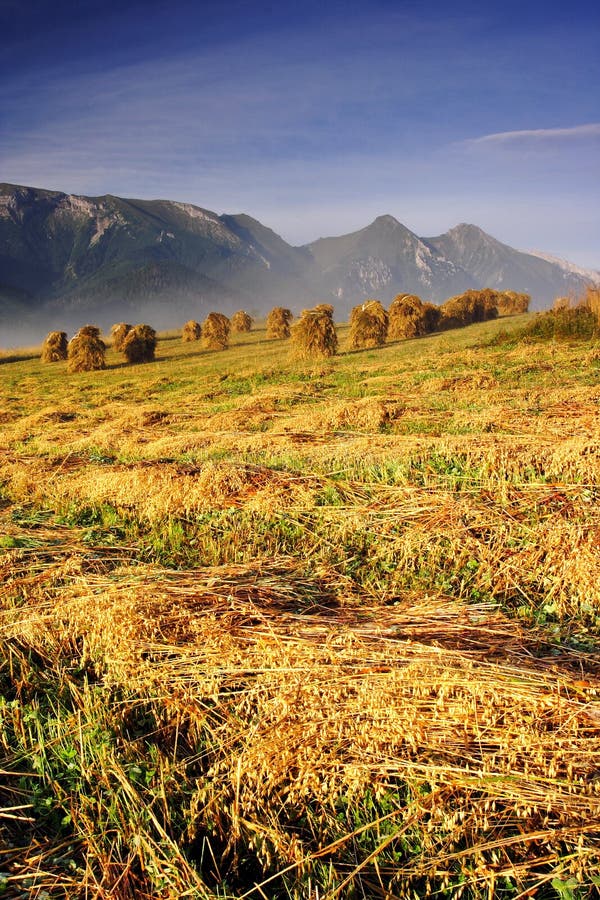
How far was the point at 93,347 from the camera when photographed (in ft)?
102

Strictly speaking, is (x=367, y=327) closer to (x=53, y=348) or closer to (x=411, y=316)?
(x=411, y=316)

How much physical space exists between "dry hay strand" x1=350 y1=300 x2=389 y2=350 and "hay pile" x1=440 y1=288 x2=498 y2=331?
35.7 feet

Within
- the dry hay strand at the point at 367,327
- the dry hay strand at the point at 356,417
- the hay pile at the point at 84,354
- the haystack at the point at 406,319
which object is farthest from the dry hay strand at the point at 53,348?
the dry hay strand at the point at 356,417

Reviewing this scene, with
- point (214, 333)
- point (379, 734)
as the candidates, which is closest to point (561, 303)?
point (214, 333)

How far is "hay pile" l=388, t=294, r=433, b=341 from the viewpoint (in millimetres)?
36688

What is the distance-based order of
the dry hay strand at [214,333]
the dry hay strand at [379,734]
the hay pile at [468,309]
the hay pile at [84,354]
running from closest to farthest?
the dry hay strand at [379,734] → the hay pile at [84,354] → the dry hay strand at [214,333] → the hay pile at [468,309]

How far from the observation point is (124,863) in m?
1.91

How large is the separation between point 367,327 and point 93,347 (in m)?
16.5

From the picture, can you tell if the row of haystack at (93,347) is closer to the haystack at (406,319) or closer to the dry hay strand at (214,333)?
the dry hay strand at (214,333)

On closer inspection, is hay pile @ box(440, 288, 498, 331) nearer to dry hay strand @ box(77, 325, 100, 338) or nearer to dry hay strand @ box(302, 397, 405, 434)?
dry hay strand @ box(77, 325, 100, 338)

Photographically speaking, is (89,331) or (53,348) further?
(53,348)

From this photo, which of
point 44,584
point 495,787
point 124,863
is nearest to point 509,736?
point 495,787

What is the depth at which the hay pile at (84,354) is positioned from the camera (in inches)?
1207

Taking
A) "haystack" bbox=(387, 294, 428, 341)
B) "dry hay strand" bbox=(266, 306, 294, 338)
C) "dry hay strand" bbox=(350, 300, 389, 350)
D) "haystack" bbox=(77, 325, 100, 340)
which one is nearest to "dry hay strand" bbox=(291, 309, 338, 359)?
"dry hay strand" bbox=(350, 300, 389, 350)
